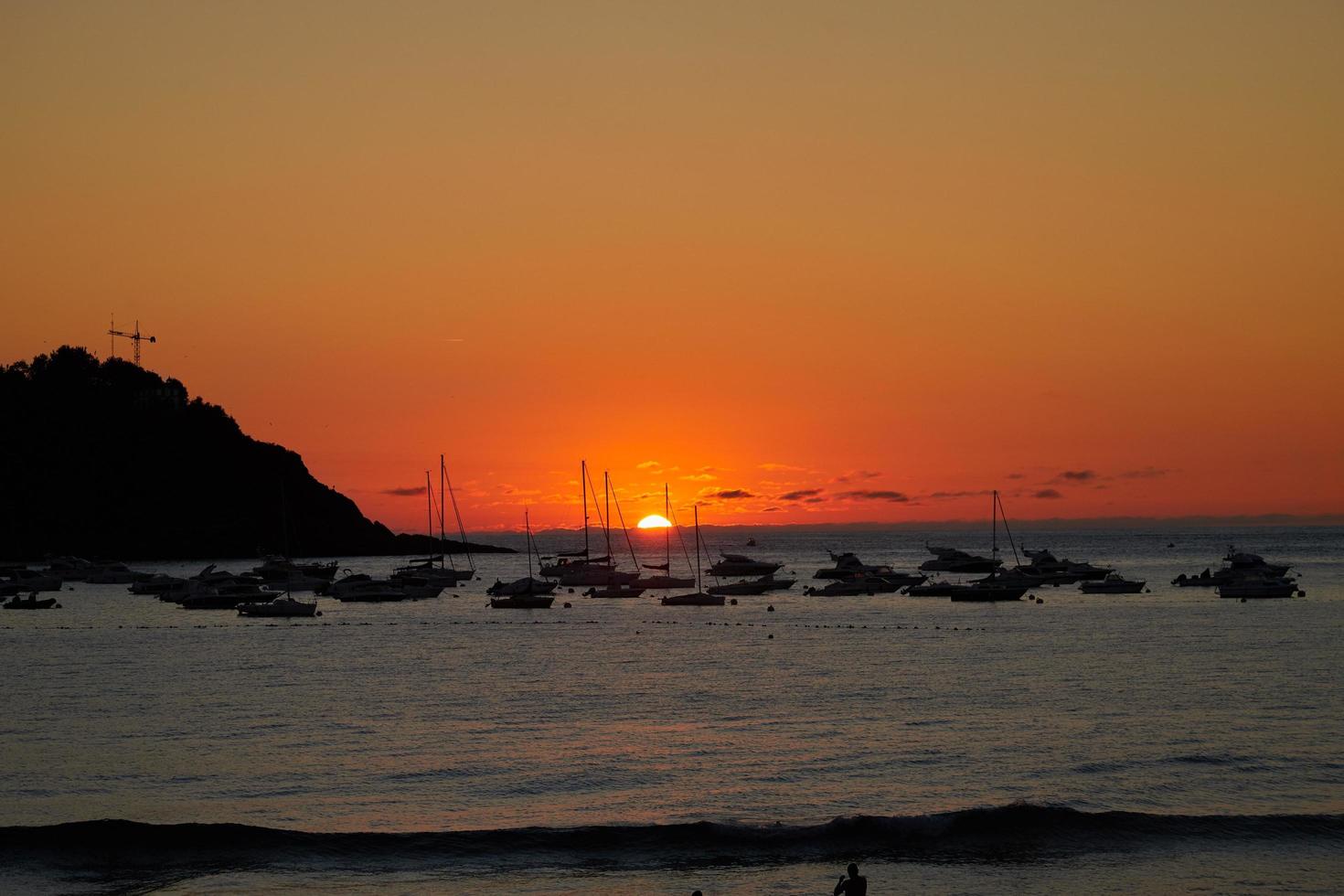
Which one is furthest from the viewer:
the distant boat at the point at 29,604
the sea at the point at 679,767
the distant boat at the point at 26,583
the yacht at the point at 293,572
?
the yacht at the point at 293,572

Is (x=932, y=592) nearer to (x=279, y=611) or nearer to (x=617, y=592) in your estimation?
(x=617, y=592)

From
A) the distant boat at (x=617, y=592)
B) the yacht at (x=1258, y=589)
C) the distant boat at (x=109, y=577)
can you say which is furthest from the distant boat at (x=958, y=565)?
the distant boat at (x=109, y=577)

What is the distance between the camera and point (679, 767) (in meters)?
38.0

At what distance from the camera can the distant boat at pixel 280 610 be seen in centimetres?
10038

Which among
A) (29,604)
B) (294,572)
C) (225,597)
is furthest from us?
(294,572)

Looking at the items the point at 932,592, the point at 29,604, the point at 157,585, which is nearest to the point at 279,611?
the point at 29,604

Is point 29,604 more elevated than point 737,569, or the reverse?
point 29,604

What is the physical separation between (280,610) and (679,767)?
70.1 m

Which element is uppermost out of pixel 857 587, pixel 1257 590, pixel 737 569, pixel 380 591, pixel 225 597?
pixel 225 597

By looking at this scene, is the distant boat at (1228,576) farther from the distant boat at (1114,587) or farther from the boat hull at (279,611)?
the boat hull at (279,611)

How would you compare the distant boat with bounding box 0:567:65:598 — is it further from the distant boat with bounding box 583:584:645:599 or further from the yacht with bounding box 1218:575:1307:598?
the yacht with bounding box 1218:575:1307:598

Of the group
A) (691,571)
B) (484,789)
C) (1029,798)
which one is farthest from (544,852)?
(691,571)

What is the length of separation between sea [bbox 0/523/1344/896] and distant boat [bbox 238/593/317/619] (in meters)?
23.4

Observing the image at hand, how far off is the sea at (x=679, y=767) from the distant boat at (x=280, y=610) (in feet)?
76.6
